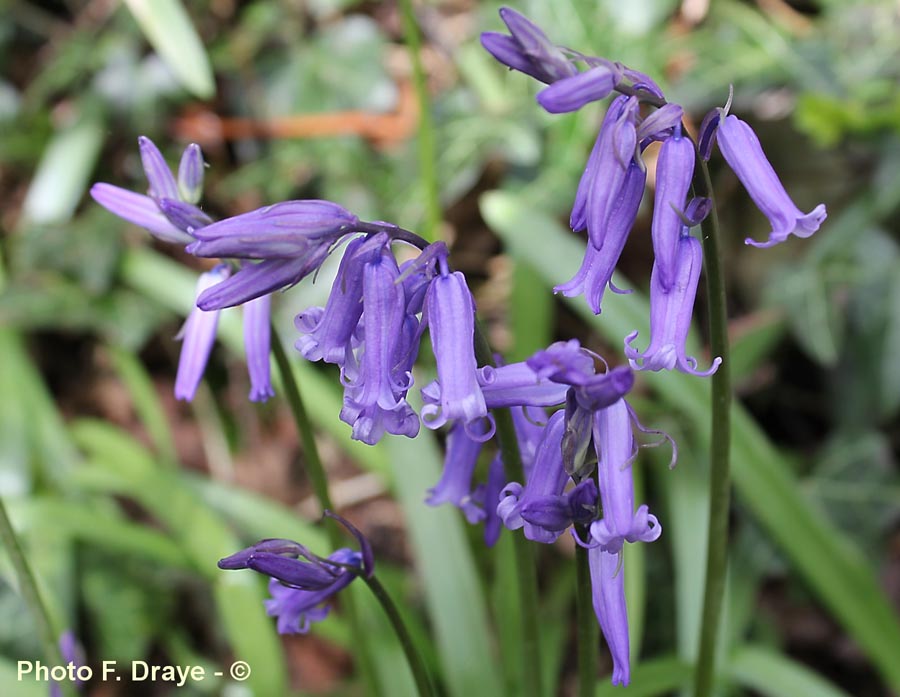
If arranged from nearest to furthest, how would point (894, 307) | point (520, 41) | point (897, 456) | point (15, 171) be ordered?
point (520, 41)
point (894, 307)
point (897, 456)
point (15, 171)

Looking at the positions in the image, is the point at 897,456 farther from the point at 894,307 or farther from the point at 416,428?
the point at 416,428

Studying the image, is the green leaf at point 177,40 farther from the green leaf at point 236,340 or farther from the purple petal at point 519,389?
the purple petal at point 519,389

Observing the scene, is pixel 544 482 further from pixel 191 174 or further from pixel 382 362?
pixel 191 174

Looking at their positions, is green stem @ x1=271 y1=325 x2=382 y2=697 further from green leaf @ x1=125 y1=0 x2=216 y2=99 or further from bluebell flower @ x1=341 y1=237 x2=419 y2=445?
green leaf @ x1=125 y1=0 x2=216 y2=99

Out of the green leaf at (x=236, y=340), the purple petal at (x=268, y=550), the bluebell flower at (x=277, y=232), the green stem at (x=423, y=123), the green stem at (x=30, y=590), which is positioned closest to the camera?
the bluebell flower at (x=277, y=232)

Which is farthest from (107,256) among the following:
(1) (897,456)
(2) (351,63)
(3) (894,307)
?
(1) (897,456)

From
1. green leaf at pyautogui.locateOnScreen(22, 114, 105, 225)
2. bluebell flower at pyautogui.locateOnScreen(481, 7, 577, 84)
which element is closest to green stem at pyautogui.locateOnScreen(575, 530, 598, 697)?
bluebell flower at pyautogui.locateOnScreen(481, 7, 577, 84)

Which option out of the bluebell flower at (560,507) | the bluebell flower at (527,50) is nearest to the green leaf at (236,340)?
the bluebell flower at (560,507)
